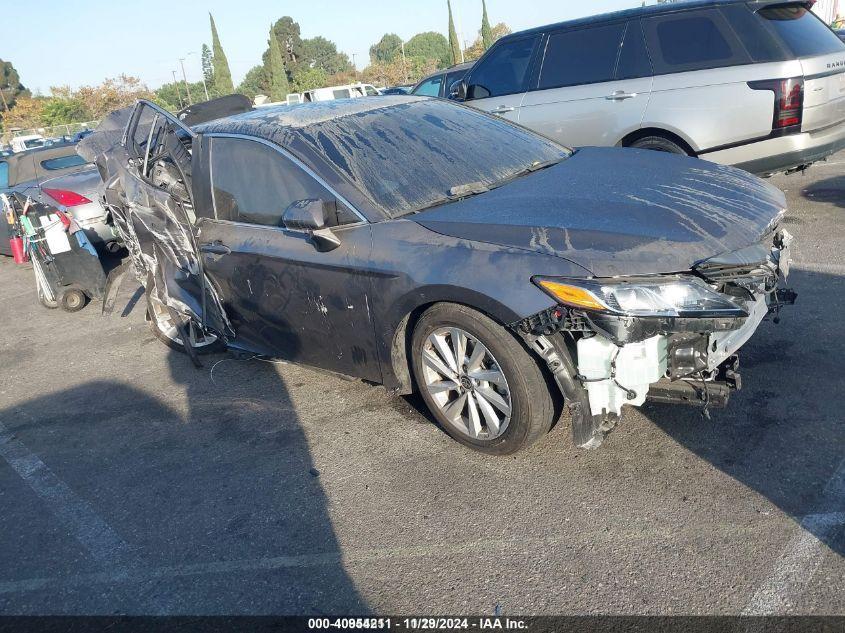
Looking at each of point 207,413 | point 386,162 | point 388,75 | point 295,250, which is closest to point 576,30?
point 386,162

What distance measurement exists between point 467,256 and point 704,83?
4358 millimetres

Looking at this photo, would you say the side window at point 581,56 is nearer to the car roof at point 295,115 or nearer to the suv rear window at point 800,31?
the suv rear window at point 800,31

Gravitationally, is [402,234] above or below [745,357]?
above

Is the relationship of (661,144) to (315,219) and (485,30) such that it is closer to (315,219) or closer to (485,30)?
Result: (315,219)

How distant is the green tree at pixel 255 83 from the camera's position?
71312 millimetres

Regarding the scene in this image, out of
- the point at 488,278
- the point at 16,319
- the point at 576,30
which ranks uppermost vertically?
the point at 576,30

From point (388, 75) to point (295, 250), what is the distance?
57.1 metres

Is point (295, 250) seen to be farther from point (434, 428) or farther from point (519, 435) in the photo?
point (519, 435)

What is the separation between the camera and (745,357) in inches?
159

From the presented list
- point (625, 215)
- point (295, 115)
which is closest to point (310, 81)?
point (295, 115)

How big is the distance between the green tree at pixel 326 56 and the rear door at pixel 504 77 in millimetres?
Answer: 93703

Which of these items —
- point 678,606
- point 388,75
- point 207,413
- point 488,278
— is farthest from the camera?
point 388,75

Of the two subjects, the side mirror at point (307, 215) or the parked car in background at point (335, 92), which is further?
the parked car in background at point (335, 92)

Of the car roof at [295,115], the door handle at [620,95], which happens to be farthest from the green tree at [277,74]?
the car roof at [295,115]
